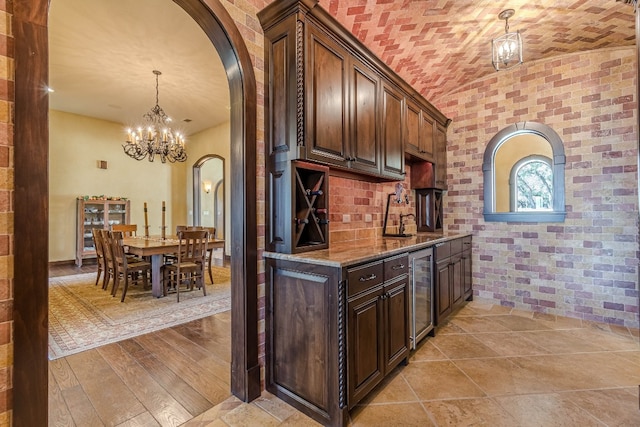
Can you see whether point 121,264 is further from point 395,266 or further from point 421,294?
point 421,294

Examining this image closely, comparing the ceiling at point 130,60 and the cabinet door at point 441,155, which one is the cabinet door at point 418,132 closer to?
the cabinet door at point 441,155

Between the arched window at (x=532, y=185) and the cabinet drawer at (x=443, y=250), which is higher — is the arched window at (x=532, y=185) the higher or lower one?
the higher one

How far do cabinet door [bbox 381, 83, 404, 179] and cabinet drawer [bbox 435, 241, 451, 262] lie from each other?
2.65 ft

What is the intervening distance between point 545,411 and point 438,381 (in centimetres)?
61

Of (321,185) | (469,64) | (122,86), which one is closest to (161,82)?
(122,86)

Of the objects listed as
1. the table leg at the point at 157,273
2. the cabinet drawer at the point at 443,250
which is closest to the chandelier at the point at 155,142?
the table leg at the point at 157,273

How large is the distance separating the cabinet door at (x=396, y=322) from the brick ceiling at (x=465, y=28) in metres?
2.22

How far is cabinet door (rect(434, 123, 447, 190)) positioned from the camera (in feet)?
12.8

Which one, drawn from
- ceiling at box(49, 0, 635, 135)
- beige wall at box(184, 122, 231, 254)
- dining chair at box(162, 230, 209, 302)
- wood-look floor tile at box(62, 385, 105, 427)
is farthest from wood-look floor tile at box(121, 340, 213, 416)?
beige wall at box(184, 122, 231, 254)

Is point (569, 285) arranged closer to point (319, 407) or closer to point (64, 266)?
point (319, 407)

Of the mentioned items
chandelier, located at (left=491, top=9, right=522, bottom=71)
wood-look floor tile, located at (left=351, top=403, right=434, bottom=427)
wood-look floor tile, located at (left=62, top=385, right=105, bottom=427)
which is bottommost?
wood-look floor tile, located at (left=351, top=403, right=434, bottom=427)

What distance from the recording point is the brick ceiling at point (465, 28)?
98.5 inches

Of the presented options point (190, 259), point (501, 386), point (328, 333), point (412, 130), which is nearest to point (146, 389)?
point (328, 333)

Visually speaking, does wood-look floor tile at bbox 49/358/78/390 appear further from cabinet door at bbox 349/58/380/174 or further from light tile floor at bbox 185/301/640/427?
cabinet door at bbox 349/58/380/174
